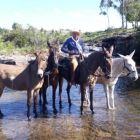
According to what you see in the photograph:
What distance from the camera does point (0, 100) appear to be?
15.6 metres

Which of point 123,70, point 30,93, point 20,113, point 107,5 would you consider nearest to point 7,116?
point 20,113

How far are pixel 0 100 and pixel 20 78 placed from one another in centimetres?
415

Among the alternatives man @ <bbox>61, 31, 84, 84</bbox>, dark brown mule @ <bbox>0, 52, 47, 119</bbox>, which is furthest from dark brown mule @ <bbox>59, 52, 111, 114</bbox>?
dark brown mule @ <bbox>0, 52, 47, 119</bbox>

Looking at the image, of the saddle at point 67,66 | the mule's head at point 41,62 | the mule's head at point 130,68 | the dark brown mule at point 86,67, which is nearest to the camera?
the mule's head at point 41,62

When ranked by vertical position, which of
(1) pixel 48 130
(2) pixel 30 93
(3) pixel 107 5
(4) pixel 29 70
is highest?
(3) pixel 107 5

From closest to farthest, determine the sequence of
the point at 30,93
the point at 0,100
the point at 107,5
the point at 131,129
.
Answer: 1. the point at 131,129
2. the point at 30,93
3. the point at 0,100
4. the point at 107,5

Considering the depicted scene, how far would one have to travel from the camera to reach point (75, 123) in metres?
11.2

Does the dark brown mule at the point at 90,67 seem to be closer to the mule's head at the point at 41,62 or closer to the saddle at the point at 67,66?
the saddle at the point at 67,66

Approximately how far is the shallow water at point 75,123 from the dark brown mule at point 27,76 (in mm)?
647

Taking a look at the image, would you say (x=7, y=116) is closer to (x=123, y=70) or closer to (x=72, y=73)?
(x=72, y=73)

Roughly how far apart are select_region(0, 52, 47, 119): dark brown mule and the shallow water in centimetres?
65

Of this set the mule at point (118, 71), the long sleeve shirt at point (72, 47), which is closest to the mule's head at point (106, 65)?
the mule at point (118, 71)

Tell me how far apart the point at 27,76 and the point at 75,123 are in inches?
82.6

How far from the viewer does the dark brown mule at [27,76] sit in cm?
1117
